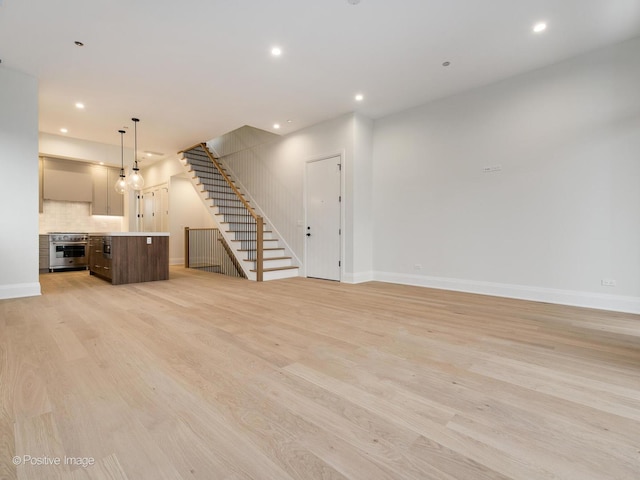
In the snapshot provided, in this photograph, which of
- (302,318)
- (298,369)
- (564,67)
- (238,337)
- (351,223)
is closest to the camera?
(298,369)

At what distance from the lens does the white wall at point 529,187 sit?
144 inches

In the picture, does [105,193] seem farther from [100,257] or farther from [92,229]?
[100,257]

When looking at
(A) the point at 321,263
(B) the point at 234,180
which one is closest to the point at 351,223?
(A) the point at 321,263

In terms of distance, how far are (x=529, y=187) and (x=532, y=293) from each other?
1.51 meters

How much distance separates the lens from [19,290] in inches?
171

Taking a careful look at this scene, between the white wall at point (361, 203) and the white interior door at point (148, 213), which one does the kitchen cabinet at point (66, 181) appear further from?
the white wall at point (361, 203)

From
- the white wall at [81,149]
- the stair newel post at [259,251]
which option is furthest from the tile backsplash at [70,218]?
the stair newel post at [259,251]

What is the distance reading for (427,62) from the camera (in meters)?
4.05

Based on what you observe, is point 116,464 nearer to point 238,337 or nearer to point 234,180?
point 238,337

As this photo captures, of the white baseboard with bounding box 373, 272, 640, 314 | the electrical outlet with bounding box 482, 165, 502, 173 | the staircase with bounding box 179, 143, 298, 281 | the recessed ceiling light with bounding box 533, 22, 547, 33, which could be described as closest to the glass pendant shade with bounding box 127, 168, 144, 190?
the staircase with bounding box 179, 143, 298, 281

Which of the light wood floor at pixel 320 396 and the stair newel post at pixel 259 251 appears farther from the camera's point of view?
the stair newel post at pixel 259 251

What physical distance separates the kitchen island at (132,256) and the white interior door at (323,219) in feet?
9.57

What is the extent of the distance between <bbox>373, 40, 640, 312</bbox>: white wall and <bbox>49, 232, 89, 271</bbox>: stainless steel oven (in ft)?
25.3

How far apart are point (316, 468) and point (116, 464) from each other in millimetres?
779
